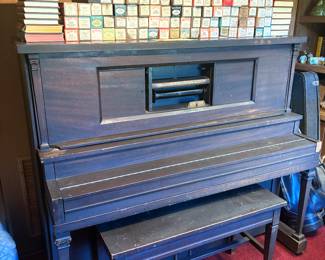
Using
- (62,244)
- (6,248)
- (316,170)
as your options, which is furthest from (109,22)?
(316,170)

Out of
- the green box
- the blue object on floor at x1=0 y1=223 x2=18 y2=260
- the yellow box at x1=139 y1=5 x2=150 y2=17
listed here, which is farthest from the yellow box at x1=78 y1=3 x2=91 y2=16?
the blue object on floor at x1=0 y1=223 x2=18 y2=260

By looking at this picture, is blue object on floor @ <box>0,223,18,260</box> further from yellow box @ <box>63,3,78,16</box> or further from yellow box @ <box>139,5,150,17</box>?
yellow box @ <box>139,5,150,17</box>

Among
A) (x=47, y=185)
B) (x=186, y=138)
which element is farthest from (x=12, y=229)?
(x=186, y=138)

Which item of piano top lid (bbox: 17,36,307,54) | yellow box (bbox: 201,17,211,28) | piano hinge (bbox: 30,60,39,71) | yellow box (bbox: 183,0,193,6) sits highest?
yellow box (bbox: 183,0,193,6)

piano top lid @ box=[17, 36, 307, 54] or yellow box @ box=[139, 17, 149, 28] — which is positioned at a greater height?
yellow box @ box=[139, 17, 149, 28]

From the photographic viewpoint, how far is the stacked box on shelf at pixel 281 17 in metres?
1.61

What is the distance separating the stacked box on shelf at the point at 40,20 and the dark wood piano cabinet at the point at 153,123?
0.23 feet

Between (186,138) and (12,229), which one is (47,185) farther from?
(12,229)

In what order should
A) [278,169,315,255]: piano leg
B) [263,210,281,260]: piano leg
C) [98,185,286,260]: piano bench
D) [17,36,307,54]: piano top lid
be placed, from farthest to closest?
[278,169,315,255]: piano leg < [263,210,281,260]: piano leg < [98,185,286,260]: piano bench < [17,36,307,54]: piano top lid

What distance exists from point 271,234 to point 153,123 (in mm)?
843

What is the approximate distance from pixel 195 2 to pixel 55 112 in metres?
0.73

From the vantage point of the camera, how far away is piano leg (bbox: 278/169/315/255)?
1843 millimetres

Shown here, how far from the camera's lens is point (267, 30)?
1.62 m

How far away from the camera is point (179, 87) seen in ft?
4.93
